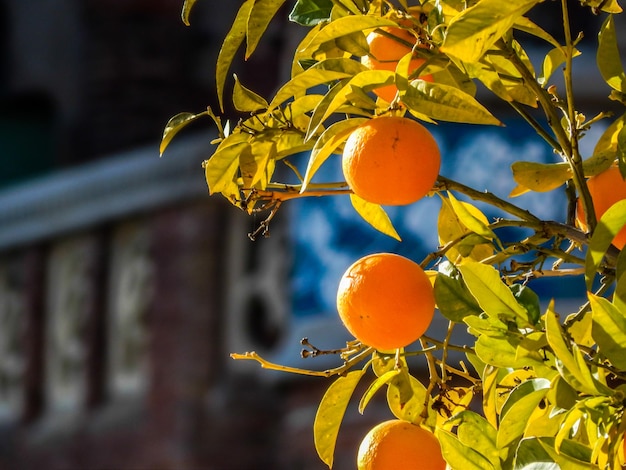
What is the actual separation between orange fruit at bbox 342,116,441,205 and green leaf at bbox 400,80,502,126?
0.03 m

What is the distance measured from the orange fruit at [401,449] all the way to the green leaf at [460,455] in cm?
6

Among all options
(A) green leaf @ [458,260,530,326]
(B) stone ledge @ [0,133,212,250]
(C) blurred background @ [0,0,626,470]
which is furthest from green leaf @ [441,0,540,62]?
(B) stone ledge @ [0,133,212,250]

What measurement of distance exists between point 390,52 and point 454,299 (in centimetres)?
15

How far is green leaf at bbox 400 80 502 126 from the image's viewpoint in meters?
0.59

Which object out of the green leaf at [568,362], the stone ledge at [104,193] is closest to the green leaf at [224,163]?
the green leaf at [568,362]

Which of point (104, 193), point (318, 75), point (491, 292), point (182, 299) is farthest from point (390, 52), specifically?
point (104, 193)

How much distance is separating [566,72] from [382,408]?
1972mm

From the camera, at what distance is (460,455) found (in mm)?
578

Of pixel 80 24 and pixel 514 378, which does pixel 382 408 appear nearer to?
pixel 514 378

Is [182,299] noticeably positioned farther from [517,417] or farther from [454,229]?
[517,417]

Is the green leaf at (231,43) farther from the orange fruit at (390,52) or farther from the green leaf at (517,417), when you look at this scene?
the green leaf at (517,417)

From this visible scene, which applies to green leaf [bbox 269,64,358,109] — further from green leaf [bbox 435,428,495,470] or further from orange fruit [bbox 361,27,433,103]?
green leaf [bbox 435,428,495,470]

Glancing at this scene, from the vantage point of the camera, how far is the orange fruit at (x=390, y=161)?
61 centimetres

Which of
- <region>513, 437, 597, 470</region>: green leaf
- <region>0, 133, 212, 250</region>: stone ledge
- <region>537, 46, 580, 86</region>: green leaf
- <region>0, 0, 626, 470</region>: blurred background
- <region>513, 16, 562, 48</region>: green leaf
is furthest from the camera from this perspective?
<region>0, 133, 212, 250</region>: stone ledge
